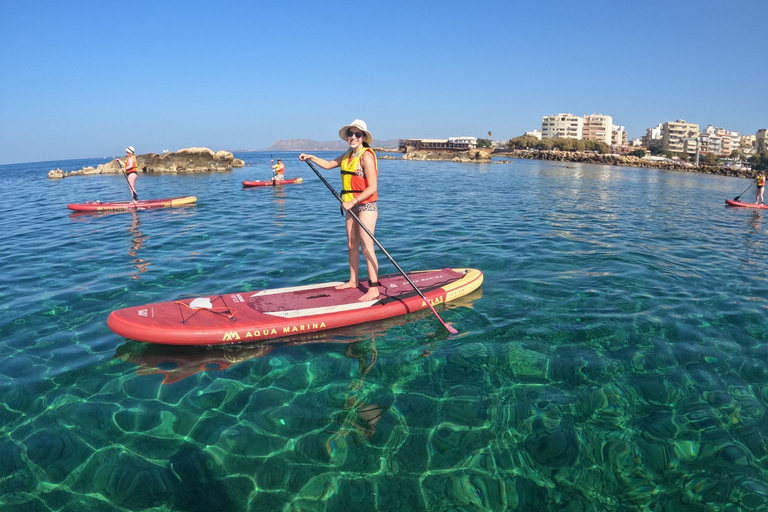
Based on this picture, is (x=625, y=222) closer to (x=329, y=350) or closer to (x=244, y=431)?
(x=329, y=350)

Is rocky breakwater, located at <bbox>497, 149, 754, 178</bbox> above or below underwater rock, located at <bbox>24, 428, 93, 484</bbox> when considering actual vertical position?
above

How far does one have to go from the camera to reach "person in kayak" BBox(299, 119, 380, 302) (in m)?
6.44

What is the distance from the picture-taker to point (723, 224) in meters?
17.4

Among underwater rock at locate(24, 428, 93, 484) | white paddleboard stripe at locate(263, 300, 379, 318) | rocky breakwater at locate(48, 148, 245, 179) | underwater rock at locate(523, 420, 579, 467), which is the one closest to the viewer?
underwater rock at locate(24, 428, 93, 484)

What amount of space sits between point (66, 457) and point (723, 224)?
2199 centimetres

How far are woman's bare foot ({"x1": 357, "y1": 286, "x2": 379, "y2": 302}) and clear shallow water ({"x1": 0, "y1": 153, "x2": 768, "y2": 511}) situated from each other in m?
0.53

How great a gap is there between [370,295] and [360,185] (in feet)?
5.99

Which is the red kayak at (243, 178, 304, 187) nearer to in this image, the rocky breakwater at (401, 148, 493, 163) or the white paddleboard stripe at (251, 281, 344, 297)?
the white paddleboard stripe at (251, 281, 344, 297)

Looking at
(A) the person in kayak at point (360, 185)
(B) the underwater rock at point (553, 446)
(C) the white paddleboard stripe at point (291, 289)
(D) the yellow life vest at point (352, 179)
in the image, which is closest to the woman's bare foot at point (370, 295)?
(A) the person in kayak at point (360, 185)

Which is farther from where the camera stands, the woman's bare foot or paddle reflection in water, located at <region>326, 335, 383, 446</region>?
the woman's bare foot

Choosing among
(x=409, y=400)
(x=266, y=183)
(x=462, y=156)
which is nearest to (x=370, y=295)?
(x=409, y=400)

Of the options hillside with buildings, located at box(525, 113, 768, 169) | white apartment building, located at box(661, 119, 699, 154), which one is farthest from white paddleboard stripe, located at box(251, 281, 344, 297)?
white apartment building, located at box(661, 119, 699, 154)

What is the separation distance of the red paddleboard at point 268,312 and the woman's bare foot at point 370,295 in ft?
0.31

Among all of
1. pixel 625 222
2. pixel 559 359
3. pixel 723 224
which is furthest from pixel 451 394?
pixel 723 224
